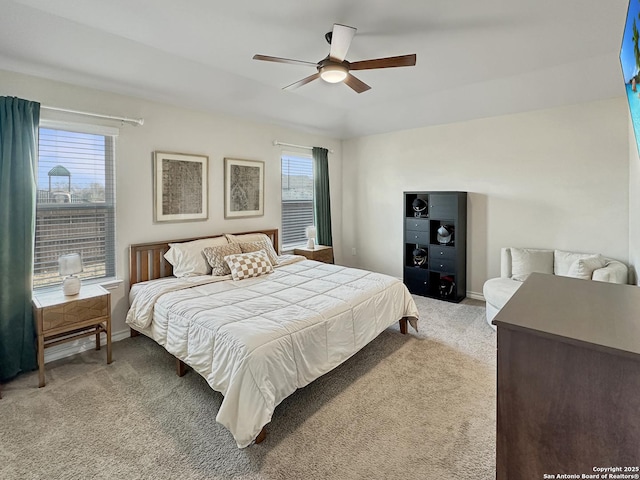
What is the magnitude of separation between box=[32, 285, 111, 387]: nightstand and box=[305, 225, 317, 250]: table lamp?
2.94 meters

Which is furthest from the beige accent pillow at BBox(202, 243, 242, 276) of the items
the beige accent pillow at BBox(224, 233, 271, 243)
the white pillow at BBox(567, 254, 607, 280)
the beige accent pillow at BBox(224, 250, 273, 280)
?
the white pillow at BBox(567, 254, 607, 280)

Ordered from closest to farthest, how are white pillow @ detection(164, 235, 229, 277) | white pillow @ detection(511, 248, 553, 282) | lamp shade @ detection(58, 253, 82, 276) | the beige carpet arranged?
1. the beige carpet
2. lamp shade @ detection(58, 253, 82, 276)
3. white pillow @ detection(164, 235, 229, 277)
4. white pillow @ detection(511, 248, 553, 282)

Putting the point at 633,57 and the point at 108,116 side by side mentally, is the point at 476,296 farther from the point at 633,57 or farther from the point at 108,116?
the point at 108,116

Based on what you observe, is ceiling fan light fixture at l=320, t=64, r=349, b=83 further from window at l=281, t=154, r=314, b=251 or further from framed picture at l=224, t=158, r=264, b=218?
window at l=281, t=154, r=314, b=251

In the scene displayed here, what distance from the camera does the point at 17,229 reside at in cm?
267

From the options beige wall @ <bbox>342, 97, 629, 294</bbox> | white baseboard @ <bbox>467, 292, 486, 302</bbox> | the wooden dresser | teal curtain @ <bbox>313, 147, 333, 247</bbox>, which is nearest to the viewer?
the wooden dresser

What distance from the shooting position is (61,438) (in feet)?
6.55

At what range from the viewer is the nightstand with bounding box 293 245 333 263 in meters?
4.99

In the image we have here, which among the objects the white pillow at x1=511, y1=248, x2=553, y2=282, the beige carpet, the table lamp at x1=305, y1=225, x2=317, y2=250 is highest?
the table lamp at x1=305, y1=225, x2=317, y2=250

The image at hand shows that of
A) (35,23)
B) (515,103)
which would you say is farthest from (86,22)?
(515,103)

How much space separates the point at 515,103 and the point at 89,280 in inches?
214

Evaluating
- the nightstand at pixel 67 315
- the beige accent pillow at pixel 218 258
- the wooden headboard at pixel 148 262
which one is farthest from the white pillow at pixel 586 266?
the nightstand at pixel 67 315

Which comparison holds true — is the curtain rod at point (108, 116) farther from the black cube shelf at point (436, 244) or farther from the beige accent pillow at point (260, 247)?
the black cube shelf at point (436, 244)

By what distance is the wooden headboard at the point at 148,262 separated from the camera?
3.46 meters
